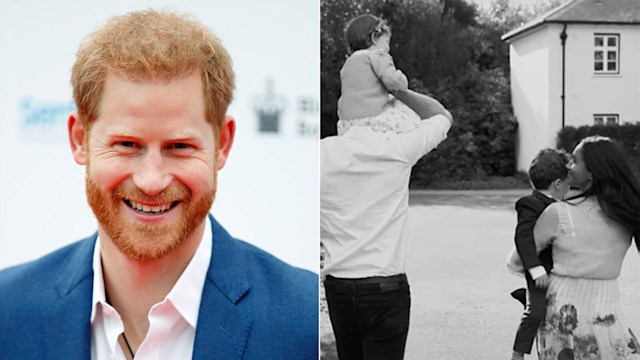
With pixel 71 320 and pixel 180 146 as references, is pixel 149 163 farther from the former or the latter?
pixel 71 320

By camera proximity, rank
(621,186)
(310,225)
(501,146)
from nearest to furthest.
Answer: (621,186)
(501,146)
(310,225)

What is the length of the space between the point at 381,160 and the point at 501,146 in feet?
1.51

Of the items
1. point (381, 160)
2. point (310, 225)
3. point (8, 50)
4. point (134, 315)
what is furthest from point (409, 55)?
point (8, 50)

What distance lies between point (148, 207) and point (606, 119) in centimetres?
170

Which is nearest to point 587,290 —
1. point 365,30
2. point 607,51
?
point 607,51

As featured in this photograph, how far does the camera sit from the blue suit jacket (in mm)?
3100

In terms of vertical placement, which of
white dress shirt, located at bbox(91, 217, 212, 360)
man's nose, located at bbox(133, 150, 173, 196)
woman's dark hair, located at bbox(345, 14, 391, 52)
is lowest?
white dress shirt, located at bbox(91, 217, 212, 360)

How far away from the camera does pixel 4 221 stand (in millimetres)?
3617

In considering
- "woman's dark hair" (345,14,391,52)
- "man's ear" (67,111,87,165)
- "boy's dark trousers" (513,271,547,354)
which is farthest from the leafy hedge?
"man's ear" (67,111,87,165)

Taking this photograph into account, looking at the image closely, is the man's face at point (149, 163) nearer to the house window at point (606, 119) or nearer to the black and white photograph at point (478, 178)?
the black and white photograph at point (478, 178)

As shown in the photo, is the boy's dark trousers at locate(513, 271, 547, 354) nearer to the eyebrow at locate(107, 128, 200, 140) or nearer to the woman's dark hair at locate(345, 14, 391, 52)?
the woman's dark hair at locate(345, 14, 391, 52)

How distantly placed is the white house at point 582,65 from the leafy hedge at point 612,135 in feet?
0.08

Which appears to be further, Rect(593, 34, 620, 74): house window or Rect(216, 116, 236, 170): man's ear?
Rect(216, 116, 236, 170): man's ear

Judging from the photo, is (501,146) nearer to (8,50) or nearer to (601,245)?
(601,245)
